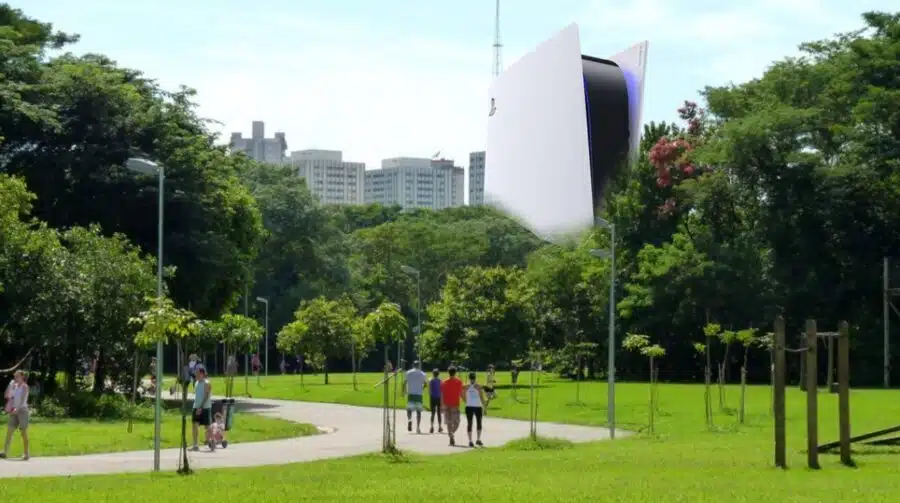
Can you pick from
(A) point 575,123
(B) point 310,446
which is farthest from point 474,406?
(A) point 575,123

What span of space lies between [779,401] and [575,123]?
64.8 meters

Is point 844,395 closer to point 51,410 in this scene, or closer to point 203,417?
point 203,417

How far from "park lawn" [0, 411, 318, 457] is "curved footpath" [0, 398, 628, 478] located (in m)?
0.61

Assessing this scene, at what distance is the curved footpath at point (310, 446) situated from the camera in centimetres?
2220

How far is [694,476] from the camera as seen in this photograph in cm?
1802

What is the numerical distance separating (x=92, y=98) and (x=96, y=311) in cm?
1192

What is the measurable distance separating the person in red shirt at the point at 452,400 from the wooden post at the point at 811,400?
1102 centimetres

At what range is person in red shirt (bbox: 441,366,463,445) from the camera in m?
29.7

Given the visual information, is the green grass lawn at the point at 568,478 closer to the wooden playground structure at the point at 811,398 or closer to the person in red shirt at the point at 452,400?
the wooden playground structure at the point at 811,398

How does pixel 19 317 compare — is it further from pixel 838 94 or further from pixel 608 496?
pixel 838 94

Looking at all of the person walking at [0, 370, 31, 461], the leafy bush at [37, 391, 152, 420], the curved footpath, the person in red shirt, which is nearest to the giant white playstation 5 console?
the curved footpath

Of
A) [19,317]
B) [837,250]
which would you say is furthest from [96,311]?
[837,250]

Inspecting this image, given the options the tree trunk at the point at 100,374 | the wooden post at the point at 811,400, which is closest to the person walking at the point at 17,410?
the wooden post at the point at 811,400

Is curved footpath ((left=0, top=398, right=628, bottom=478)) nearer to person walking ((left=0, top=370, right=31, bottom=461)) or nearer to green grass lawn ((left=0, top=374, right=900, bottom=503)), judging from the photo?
person walking ((left=0, top=370, right=31, bottom=461))
